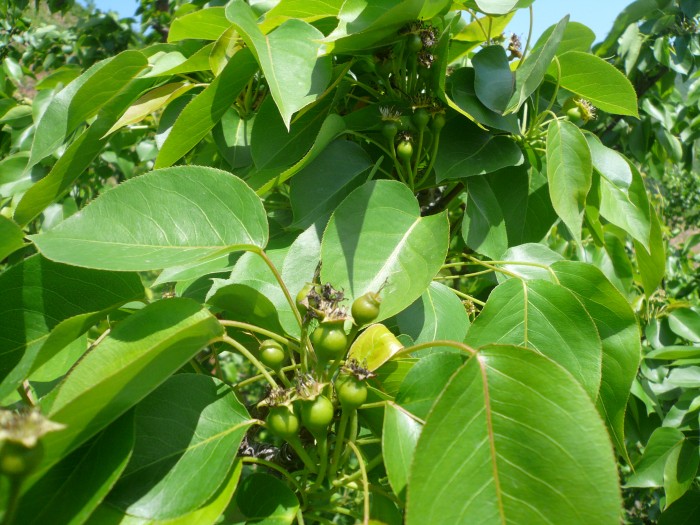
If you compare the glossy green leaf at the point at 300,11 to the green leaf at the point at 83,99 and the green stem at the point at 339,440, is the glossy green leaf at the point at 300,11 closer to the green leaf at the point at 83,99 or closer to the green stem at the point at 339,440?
the green leaf at the point at 83,99

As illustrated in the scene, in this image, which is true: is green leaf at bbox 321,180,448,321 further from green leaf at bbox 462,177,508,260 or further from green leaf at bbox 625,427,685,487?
green leaf at bbox 625,427,685,487

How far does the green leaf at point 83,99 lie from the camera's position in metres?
0.91

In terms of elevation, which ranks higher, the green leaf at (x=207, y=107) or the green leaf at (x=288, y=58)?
the green leaf at (x=288, y=58)

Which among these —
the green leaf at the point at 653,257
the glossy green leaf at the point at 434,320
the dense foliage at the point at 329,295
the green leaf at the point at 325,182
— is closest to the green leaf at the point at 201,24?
the dense foliage at the point at 329,295

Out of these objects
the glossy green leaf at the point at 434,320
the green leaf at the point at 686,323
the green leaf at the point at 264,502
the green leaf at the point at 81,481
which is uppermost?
the green leaf at the point at 81,481

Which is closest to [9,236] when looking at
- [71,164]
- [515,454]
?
[71,164]

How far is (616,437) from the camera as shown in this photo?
29.2 inches

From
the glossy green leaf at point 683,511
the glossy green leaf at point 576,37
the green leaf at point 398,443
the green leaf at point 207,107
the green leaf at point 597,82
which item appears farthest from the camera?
the glossy green leaf at point 683,511

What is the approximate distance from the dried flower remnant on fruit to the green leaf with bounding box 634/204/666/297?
0.90 metres

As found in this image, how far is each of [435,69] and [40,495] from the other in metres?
0.70

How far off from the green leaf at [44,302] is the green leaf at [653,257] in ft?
2.57

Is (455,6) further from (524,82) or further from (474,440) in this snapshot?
(474,440)

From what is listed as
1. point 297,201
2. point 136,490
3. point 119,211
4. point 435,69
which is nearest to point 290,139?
point 297,201

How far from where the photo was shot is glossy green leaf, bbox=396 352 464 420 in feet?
2.05
